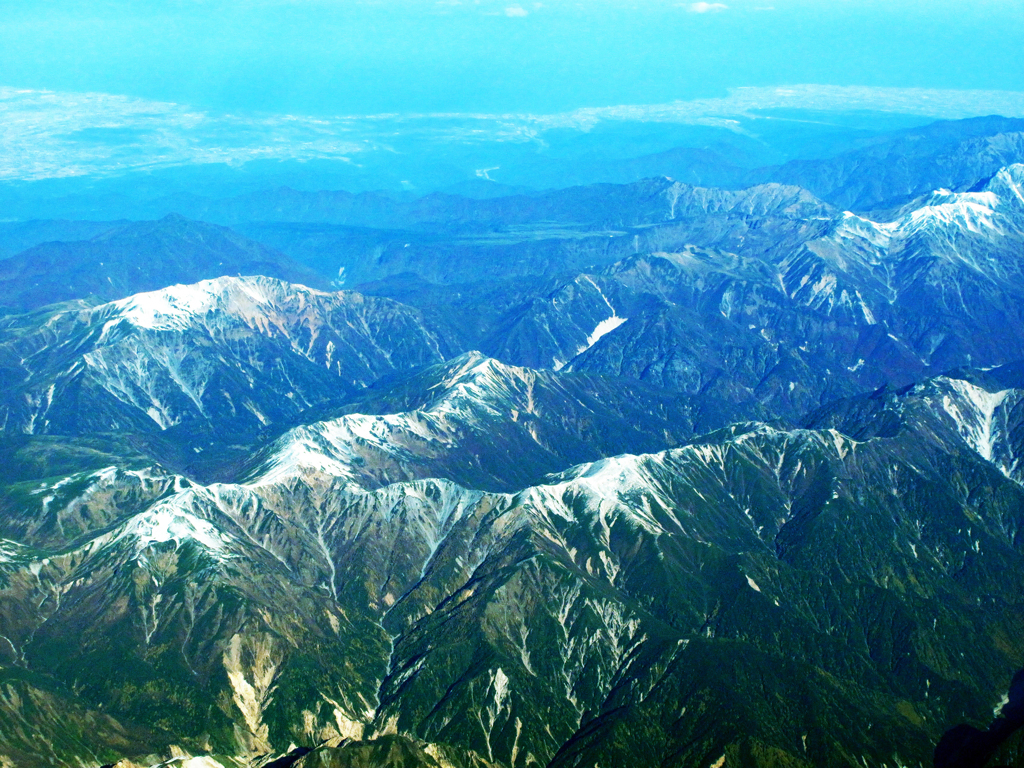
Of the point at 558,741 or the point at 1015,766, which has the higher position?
the point at 1015,766

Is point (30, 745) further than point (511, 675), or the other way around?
point (511, 675)

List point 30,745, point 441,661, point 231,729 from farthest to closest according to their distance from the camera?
point 441,661, point 231,729, point 30,745

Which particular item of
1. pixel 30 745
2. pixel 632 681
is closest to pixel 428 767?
pixel 632 681

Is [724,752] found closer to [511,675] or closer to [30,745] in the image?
[511,675]

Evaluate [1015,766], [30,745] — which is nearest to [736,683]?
[1015,766]

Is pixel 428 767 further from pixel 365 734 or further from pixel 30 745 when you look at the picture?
pixel 30 745

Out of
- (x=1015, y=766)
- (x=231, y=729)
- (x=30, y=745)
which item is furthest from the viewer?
(x=231, y=729)

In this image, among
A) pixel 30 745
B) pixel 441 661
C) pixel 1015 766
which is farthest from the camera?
pixel 441 661

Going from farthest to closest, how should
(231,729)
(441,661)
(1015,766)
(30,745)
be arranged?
(441,661)
(231,729)
(30,745)
(1015,766)

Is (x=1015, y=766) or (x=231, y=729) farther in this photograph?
(x=231, y=729)
